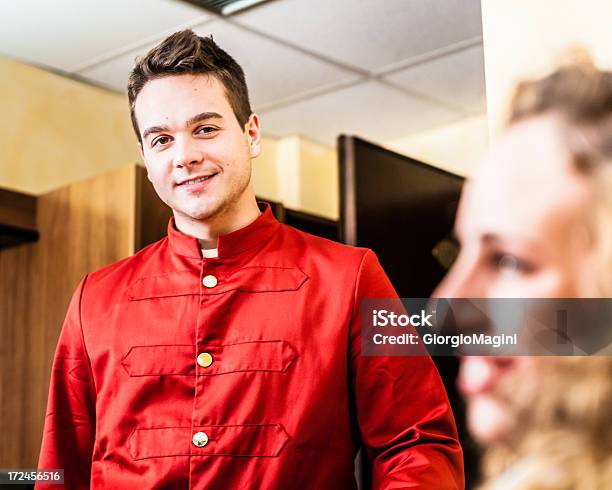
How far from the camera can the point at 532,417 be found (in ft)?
5.07

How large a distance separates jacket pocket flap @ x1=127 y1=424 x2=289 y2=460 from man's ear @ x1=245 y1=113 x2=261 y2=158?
0.41 metres

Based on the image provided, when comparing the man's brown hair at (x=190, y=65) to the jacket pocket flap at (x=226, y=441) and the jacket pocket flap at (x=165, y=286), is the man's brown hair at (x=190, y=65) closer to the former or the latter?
the jacket pocket flap at (x=165, y=286)

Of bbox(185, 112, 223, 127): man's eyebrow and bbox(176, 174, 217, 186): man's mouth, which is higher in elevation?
bbox(185, 112, 223, 127): man's eyebrow

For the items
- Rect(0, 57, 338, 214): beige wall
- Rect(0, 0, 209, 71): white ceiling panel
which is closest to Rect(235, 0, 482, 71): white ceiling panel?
Rect(0, 0, 209, 71): white ceiling panel

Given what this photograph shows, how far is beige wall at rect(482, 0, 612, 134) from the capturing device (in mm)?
1533

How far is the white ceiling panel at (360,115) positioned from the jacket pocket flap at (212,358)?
178 cm

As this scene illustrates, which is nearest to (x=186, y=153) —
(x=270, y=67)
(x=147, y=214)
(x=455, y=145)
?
(x=147, y=214)

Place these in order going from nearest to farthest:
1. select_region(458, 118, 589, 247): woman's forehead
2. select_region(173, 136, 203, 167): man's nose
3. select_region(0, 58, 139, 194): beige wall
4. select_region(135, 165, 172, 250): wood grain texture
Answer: select_region(173, 136, 203, 167): man's nose → select_region(458, 118, 589, 247): woman's forehead → select_region(135, 165, 172, 250): wood grain texture → select_region(0, 58, 139, 194): beige wall

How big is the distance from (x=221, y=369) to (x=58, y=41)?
1.66m

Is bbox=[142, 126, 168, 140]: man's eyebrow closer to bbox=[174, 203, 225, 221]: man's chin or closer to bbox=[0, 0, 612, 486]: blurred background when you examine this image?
bbox=[174, 203, 225, 221]: man's chin

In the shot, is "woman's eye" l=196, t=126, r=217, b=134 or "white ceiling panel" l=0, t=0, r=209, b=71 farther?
"white ceiling panel" l=0, t=0, r=209, b=71

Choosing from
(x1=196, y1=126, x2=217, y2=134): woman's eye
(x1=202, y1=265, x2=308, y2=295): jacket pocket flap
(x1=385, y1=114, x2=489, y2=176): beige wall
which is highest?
(x1=385, y1=114, x2=489, y2=176): beige wall

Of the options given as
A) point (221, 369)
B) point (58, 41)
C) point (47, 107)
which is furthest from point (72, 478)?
point (47, 107)

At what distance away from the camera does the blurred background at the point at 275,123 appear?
205 centimetres
